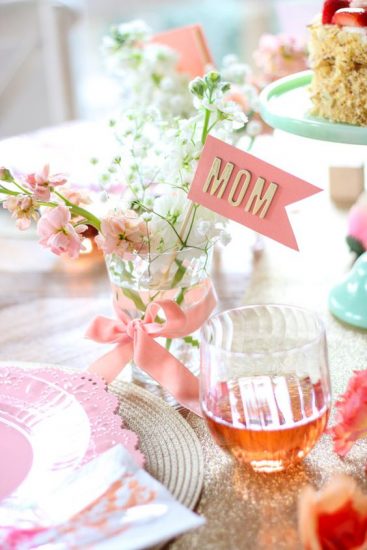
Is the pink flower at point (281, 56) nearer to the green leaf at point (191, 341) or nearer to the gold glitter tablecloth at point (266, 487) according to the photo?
the gold glitter tablecloth at point (266, 487)

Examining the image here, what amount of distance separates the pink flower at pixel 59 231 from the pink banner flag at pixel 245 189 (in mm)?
146

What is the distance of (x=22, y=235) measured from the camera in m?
1.71

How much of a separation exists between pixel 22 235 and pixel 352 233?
2.17 ft

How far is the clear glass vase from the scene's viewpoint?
1058mm

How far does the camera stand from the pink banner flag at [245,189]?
0.97 m

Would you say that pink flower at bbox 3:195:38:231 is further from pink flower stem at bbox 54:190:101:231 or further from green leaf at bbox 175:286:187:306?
green leaf at bbox 175:286:187:306

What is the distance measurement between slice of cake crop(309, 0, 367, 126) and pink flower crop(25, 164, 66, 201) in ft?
1.52

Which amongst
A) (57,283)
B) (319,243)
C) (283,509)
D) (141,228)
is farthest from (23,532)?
(319,243)

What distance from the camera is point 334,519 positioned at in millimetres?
748

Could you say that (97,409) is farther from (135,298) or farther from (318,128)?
(318,128)

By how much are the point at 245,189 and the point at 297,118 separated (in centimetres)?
26

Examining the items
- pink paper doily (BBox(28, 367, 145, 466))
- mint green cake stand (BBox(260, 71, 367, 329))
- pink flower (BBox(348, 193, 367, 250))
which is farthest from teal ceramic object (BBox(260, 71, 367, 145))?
pink paper doily (BBox(28, 367, 145, 466))

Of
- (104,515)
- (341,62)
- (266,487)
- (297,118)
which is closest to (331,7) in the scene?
(341,62)

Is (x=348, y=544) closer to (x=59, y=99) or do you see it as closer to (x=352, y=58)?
(x=352, y=58)
